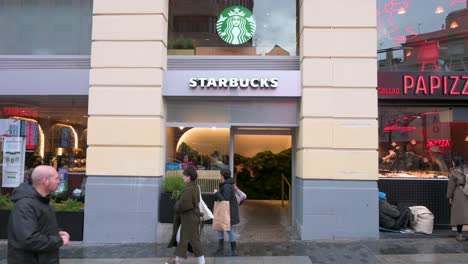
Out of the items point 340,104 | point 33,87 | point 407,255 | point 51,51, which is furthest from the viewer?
point 51,51

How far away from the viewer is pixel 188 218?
254 inches

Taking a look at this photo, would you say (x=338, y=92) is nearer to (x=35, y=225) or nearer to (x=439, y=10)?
(x=439, y=10)

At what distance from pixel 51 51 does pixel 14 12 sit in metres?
1.43

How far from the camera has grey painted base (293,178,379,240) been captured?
834 cm

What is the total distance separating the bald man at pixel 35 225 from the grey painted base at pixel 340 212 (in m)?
5.63

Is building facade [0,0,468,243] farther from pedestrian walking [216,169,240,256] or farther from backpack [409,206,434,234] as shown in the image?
pedestrian walking [216,169,240,256]

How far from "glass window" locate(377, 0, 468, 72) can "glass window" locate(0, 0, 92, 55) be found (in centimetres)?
694

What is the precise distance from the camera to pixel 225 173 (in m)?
7.48

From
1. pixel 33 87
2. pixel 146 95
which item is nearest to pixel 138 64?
pixel 146 95

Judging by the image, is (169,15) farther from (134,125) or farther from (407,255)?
(407,255)

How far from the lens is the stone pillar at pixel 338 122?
27.4ft

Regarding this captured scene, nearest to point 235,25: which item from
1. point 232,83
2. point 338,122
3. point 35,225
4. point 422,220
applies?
point 232,83

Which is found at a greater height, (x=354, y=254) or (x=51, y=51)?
(x=51, y=51)

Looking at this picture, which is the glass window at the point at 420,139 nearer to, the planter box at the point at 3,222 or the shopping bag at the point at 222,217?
the shopping bag at the point at 222,217
